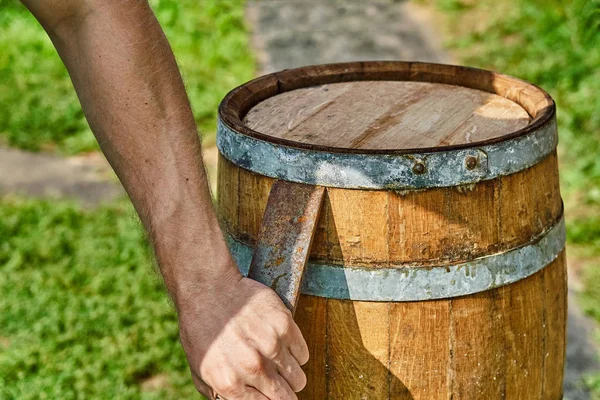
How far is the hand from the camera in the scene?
162 centimetres

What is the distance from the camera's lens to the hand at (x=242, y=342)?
Answer: 5.30 feet

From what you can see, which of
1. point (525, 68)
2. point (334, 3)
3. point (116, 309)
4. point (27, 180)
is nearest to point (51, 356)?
point (116, 309)

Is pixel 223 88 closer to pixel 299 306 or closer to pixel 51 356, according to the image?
pixel 51 356

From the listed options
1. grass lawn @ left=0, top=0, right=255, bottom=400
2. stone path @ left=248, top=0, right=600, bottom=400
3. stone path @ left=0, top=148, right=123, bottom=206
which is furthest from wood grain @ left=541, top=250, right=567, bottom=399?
stone path @ left=248, top=0, right=600, bottom=400

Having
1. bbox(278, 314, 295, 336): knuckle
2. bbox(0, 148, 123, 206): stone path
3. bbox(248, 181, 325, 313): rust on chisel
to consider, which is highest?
bbox(248, 181, 325, 313): rust on chisel

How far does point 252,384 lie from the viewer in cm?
162

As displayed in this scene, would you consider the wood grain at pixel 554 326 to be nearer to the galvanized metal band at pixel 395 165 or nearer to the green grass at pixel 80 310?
the galvanized metal band at pixel 395 165

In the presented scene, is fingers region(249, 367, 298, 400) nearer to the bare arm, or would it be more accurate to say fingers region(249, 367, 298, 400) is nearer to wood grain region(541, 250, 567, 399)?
the bare arm

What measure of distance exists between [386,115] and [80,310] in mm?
2231

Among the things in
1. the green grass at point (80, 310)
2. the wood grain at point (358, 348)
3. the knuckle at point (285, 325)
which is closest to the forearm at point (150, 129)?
the knuckle at point (285, 325)

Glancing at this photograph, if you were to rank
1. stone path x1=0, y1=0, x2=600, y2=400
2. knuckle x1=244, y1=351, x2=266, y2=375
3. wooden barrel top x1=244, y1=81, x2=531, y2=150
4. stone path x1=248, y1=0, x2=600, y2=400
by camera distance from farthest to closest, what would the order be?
1. stone path x1=248, y1=0, x2=600, y2=400
2. stone path x1=0, y1=0, x2=600, y2=400
3. wooden barrel top x1=244, y1=81, x2=531, y2=150
4. knuckle x1=244, y1=351, x2=266, y2=375

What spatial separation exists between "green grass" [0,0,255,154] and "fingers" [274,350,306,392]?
375 centimetres

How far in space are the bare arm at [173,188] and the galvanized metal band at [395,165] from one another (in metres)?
0.17

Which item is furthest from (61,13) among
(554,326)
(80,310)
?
(80,310)
